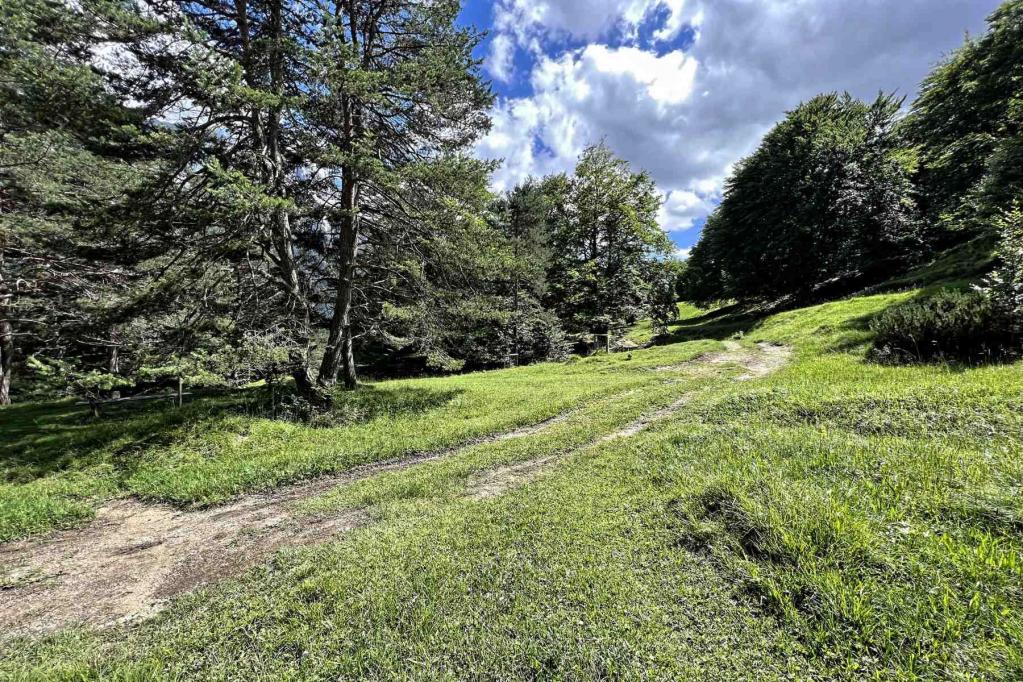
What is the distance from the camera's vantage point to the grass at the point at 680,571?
246 cm

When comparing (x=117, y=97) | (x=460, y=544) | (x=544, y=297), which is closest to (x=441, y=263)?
(x=117, y=97)

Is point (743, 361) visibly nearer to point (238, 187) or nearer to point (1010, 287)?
point (1010, 287)

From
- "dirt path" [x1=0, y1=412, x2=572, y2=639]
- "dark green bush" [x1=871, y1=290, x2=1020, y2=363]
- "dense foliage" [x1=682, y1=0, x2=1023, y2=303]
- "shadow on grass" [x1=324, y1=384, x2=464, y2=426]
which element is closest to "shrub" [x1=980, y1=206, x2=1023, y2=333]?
"dark green bush" [x1=871, y1=290, x2=1020, y2=363]

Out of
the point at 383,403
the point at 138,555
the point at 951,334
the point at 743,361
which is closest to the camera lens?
the point at 138,555

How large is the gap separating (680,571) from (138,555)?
636 cm

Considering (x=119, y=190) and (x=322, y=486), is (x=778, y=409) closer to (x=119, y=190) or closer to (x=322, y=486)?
(x=322, y=486)

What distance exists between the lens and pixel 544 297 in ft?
94.1

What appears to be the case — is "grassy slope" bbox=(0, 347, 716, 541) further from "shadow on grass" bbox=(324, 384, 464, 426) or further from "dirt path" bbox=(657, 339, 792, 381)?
"dirt path" bbox=(657, 339, 792, 381)

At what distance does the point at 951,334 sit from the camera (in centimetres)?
767

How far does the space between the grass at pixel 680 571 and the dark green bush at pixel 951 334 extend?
1336 millimetres

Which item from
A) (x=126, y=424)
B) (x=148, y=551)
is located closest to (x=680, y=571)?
(x=148, y=551)

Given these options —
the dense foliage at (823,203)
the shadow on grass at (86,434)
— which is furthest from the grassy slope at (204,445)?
the dense foliage at (823,203)

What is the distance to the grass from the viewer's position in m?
2.46

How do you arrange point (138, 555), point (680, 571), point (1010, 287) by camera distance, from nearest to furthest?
point (680, 571), point (138, 555), point (1010, 287)
